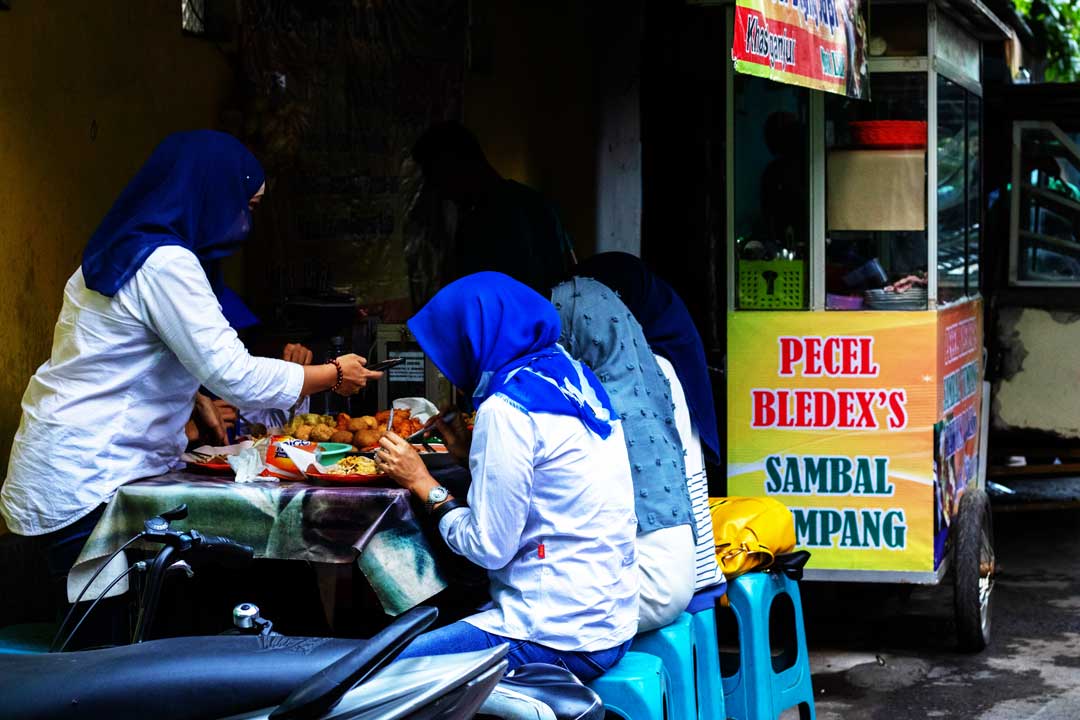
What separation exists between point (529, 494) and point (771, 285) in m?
2.62

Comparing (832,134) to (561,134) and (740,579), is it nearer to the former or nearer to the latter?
(740,579)

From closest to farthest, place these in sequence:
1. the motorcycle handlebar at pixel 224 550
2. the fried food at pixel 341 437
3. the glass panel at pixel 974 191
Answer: the motorcycle handlebar at pixel 224 550, the fried food at pixel 341 437, the glass panel at pixel 974 191

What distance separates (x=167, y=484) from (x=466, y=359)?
779 mm

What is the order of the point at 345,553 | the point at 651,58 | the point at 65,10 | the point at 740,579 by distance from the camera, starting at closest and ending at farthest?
the point at 345,553
the point at 740,579
the point at 65,10
the point at 651,58

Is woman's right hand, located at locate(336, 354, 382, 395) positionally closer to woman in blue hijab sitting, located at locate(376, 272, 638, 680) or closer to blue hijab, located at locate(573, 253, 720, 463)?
woman in blue hijab sitting, located at locate(376, 272, 638, 680)

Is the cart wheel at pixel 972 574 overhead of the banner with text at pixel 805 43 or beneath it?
beneath

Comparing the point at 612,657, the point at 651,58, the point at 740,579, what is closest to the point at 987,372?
the point at 651,58

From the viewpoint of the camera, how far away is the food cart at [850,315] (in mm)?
5625

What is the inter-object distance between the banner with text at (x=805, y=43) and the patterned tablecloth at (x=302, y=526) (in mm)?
1530

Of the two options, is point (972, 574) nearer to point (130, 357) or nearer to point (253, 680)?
point (130, 357)

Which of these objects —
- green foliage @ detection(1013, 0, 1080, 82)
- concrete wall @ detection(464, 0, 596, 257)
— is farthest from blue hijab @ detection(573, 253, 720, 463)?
green foliage @ detection(1013, 0, 1080, 82)

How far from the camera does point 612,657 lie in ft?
11.5

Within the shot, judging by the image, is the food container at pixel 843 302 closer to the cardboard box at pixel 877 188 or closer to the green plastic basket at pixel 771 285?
the green plastic basket at pixel 771 285

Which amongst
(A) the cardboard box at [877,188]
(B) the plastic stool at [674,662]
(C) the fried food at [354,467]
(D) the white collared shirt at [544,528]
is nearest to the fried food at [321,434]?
(C) the fried food at [354,467]
